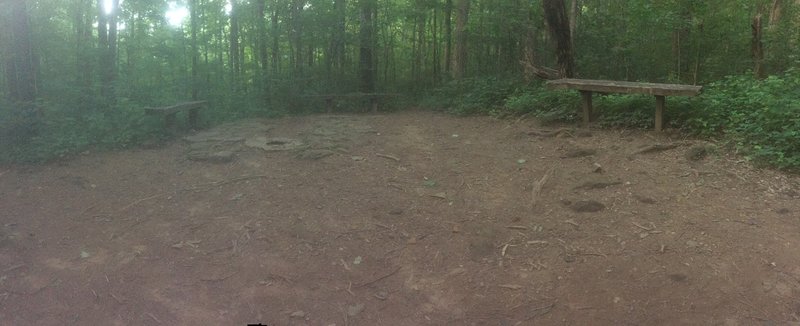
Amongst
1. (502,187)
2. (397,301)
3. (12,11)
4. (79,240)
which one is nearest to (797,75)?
(502,187)

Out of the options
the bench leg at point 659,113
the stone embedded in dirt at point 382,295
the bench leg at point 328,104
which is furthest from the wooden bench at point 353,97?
the stone embedded in dirt at point 382,295

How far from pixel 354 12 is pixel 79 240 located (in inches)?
433

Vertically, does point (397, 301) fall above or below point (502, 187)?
below

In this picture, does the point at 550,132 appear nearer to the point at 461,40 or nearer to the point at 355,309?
the point at 355,309

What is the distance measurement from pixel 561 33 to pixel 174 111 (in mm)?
7538

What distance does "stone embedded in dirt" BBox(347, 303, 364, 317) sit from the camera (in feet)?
12.7

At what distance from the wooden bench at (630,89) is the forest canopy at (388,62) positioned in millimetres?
271

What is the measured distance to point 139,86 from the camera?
1059 cm

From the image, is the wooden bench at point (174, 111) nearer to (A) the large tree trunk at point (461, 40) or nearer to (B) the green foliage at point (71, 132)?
(B) the green foliage at point (71, 132)

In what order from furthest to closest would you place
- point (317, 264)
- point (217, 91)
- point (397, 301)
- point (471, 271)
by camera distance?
point (217, 91) < point (317, 264) < point (471, 271) < point (397, 301)

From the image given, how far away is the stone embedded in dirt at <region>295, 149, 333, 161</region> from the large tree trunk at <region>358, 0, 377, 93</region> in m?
7.49

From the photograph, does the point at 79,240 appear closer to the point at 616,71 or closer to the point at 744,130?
the point at 744,130

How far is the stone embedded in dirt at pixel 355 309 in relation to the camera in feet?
12.7

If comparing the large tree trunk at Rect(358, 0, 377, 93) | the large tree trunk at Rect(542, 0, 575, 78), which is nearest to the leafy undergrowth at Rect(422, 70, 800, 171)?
the large tree trunk at Rect(542, 0, 575, 78)
